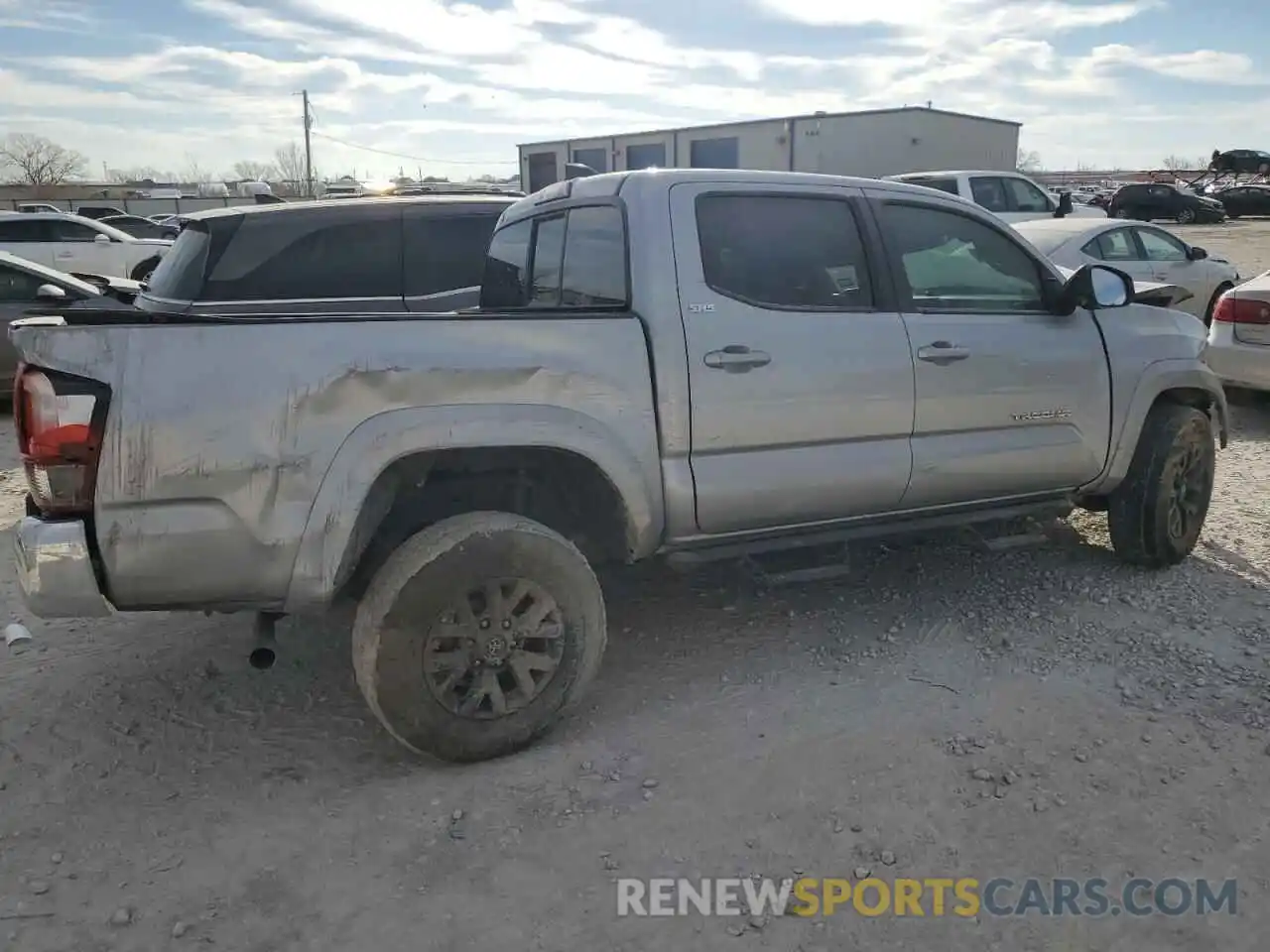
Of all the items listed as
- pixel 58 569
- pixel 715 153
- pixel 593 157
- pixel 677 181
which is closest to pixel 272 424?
pixel 58 569

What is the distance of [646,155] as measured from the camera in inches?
1246

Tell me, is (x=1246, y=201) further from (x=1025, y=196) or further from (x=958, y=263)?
(x=958, y=263)

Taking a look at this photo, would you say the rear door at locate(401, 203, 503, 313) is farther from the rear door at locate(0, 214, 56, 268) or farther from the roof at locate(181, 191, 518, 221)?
the rear door at locate(0, 214, 56, 268)

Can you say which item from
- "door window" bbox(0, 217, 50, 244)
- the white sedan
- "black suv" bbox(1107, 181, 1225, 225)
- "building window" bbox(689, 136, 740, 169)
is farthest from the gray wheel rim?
"black suv" bbox(1107, 181, 1225, 225)

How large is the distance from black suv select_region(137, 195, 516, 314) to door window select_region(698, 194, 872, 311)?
251 cm

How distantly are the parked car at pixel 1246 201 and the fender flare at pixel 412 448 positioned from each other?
43.4 metres

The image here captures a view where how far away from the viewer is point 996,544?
14.4 feet

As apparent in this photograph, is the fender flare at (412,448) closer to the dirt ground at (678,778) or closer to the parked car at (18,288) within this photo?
the dirt ground at (678,778)

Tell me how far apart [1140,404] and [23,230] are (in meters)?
14.4

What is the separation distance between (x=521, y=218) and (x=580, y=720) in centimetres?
228

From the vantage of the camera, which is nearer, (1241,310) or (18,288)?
(1241,310)

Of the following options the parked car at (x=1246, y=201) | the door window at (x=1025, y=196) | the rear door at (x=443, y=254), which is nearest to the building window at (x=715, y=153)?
the door window at (x=1025, y=196)

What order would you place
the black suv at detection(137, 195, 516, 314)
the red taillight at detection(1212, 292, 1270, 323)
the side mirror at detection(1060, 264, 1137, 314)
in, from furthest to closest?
the red taillight at detection(1212, 292, 1270, 323), the black suv at detection(137, 195, 516, 314), the side mirror at detection(1060, 264, 1137, 314)

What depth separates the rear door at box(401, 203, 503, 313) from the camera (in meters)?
6.04
